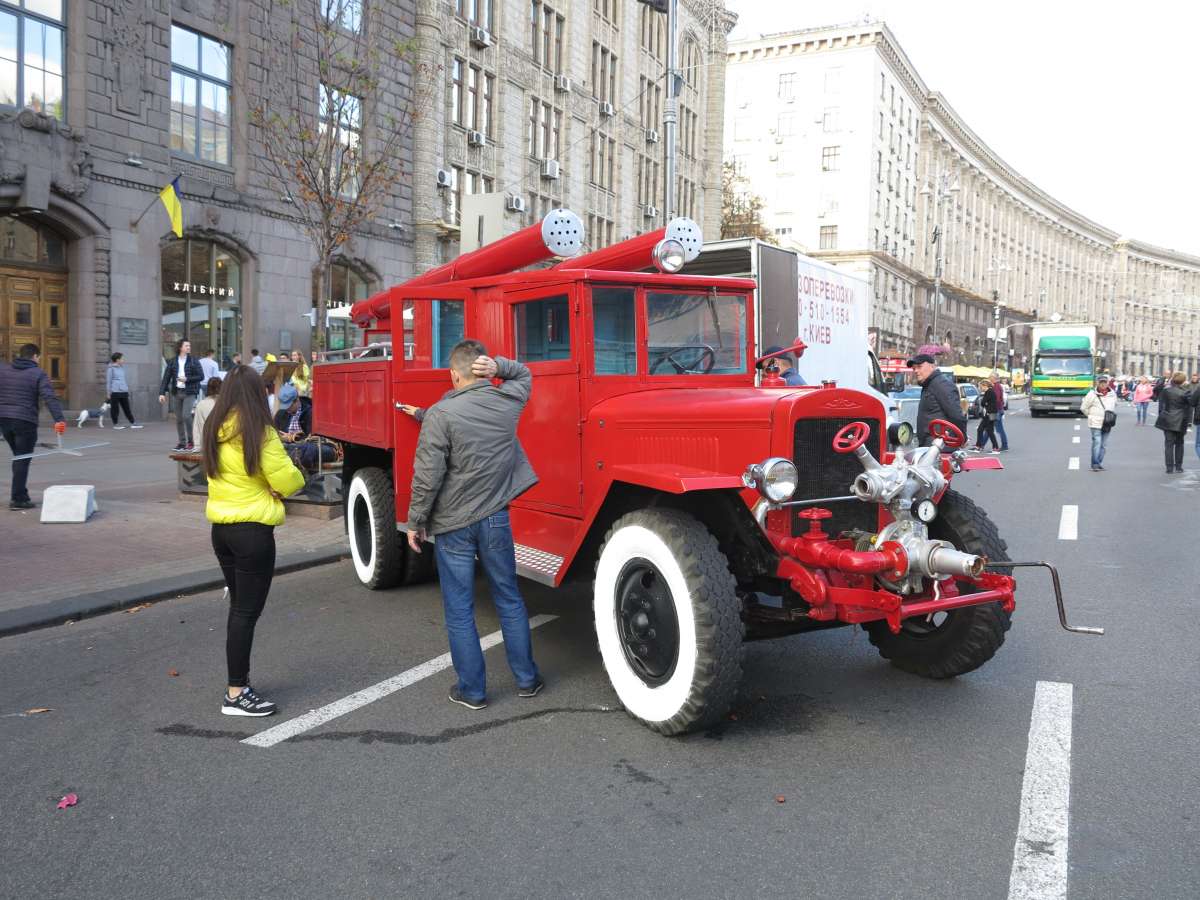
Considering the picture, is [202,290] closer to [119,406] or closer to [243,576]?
[119,406]

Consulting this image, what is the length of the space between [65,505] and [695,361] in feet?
23.8

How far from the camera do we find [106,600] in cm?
689

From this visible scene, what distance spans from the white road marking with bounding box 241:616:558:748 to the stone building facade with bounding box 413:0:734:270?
71.3 ft

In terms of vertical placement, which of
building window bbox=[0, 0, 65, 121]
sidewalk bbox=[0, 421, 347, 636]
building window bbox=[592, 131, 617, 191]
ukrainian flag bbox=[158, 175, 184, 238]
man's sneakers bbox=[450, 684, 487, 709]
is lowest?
man's sneakers bbox=[450, 684, 487, 709]

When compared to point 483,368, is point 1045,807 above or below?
below

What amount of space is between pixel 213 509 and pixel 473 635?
1.41 metres

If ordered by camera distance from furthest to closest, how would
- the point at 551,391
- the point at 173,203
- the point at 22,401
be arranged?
1. the point at 173,203
2. the point at 22,401
3. the point at 551,391

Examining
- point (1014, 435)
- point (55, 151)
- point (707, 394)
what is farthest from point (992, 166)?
point (707, 394)

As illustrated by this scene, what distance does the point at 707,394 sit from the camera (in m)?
5.32

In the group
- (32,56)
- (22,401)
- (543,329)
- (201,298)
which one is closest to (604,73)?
(201,298)

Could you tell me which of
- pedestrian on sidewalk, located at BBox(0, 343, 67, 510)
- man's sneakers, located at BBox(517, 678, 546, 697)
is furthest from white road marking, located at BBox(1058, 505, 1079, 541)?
pedestrian on sidewalk, located at BBox(0, 343, 67, 510)

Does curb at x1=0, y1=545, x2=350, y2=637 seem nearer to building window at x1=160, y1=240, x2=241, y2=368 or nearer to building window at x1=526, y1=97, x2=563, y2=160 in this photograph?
building window at x1=160, y1=240, x2=241, y2=368

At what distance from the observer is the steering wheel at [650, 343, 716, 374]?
19.3 feet

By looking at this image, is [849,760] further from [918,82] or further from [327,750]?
[918,82]
